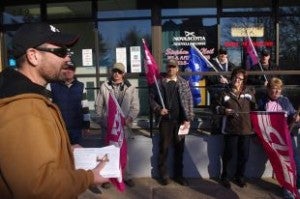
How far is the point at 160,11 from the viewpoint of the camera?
9.03 metres

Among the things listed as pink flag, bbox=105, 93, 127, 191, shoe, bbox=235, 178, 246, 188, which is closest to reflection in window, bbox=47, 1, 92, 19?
pink flag, bbox=105, 93, 127, 191

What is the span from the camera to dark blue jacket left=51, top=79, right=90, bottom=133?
20.9 feet

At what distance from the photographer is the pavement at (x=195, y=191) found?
666cm

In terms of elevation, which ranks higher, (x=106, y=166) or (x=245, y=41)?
(x=245, y=41)

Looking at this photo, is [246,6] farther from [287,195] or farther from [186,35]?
[287,195]

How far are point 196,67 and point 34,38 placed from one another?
655 cm

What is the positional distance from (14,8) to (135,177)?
4435 millimetres

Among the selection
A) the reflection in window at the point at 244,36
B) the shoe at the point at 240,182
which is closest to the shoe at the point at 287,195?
the shoe at the point at 240,182

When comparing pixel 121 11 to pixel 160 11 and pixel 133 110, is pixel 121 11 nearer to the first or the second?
pixel 160 11

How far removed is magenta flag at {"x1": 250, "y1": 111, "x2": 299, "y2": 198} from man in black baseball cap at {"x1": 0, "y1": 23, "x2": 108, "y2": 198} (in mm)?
4088

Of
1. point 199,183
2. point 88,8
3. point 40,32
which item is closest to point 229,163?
point 199,183

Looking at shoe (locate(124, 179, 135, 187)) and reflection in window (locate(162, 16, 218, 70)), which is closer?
shoe (locate(124, 179, 135, 187))

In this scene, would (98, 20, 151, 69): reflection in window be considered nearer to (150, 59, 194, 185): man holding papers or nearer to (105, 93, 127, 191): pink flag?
(150, 59, 194, 185): man holding papers

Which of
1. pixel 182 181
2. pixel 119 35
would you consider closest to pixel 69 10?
pixel 119 35
